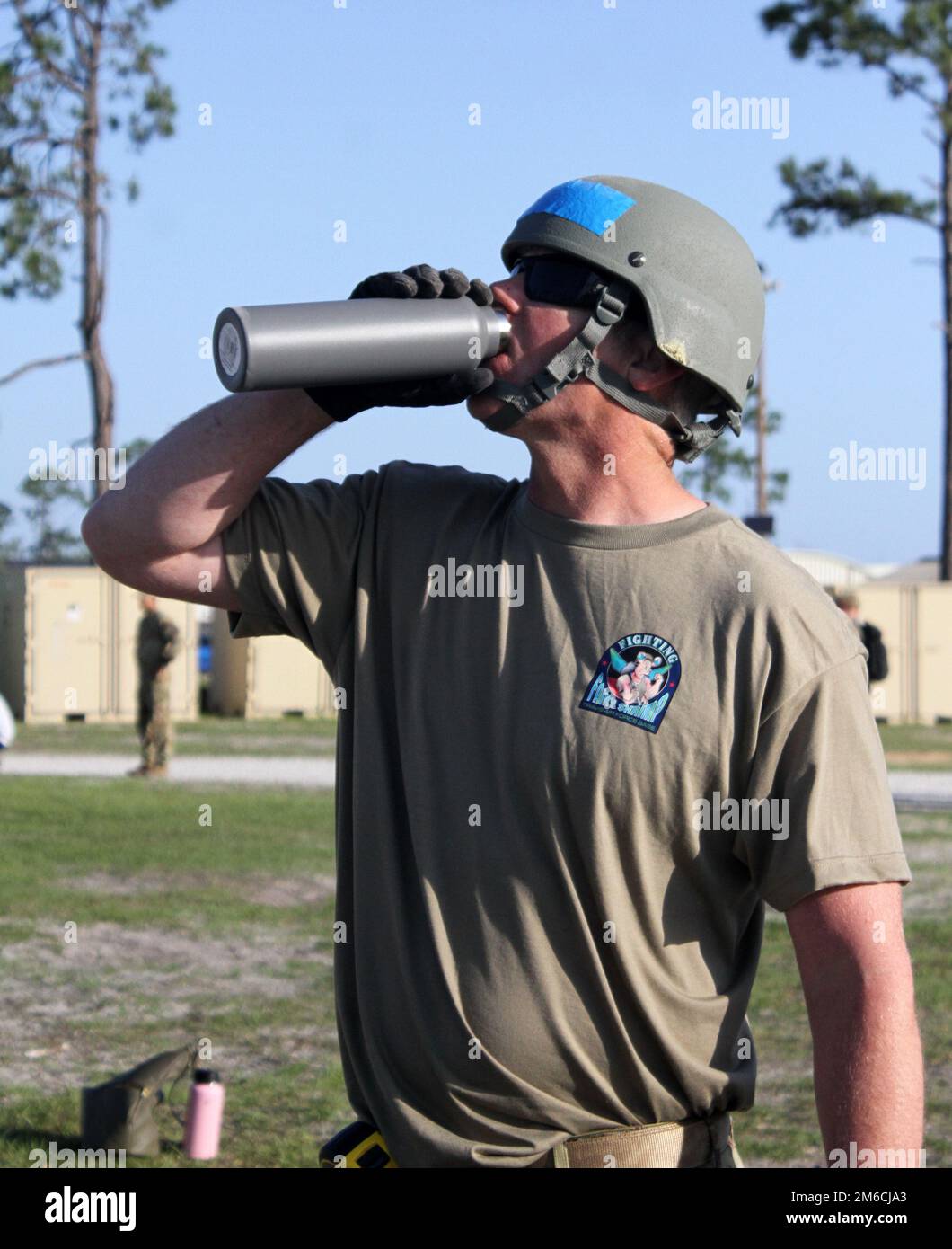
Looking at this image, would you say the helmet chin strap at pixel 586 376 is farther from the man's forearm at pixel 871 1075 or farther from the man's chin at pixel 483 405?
the man's forearm at pixel 871 1075

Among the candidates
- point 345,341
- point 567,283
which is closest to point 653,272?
point 567,283

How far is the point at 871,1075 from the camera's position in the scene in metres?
2.20

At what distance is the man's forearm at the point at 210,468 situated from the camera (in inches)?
98.5

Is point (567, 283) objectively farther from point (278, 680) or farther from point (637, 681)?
point (278, 680)

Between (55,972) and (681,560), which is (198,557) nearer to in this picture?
(681,560)

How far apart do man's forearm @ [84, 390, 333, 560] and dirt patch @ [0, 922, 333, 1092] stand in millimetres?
4448

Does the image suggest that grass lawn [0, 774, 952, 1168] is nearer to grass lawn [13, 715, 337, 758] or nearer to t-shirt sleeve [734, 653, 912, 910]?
t-shirt sleeve [734, 653, 912, 910]

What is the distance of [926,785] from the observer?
18.5 meters

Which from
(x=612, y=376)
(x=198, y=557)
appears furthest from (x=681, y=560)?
(x=198, y=557)

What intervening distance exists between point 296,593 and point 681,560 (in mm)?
610

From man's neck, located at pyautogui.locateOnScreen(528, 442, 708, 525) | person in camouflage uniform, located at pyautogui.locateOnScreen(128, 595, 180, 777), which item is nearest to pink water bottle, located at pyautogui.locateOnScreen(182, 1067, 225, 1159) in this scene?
man's neck, located at pyautogui.locateOnScreen(528, 442, 708, 525)

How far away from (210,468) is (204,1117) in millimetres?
3730

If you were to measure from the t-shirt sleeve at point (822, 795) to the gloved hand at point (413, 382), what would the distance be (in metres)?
0.66

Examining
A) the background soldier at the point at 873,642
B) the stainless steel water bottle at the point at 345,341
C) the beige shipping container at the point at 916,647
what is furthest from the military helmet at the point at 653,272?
the beige shipping container at the point at 916,647
